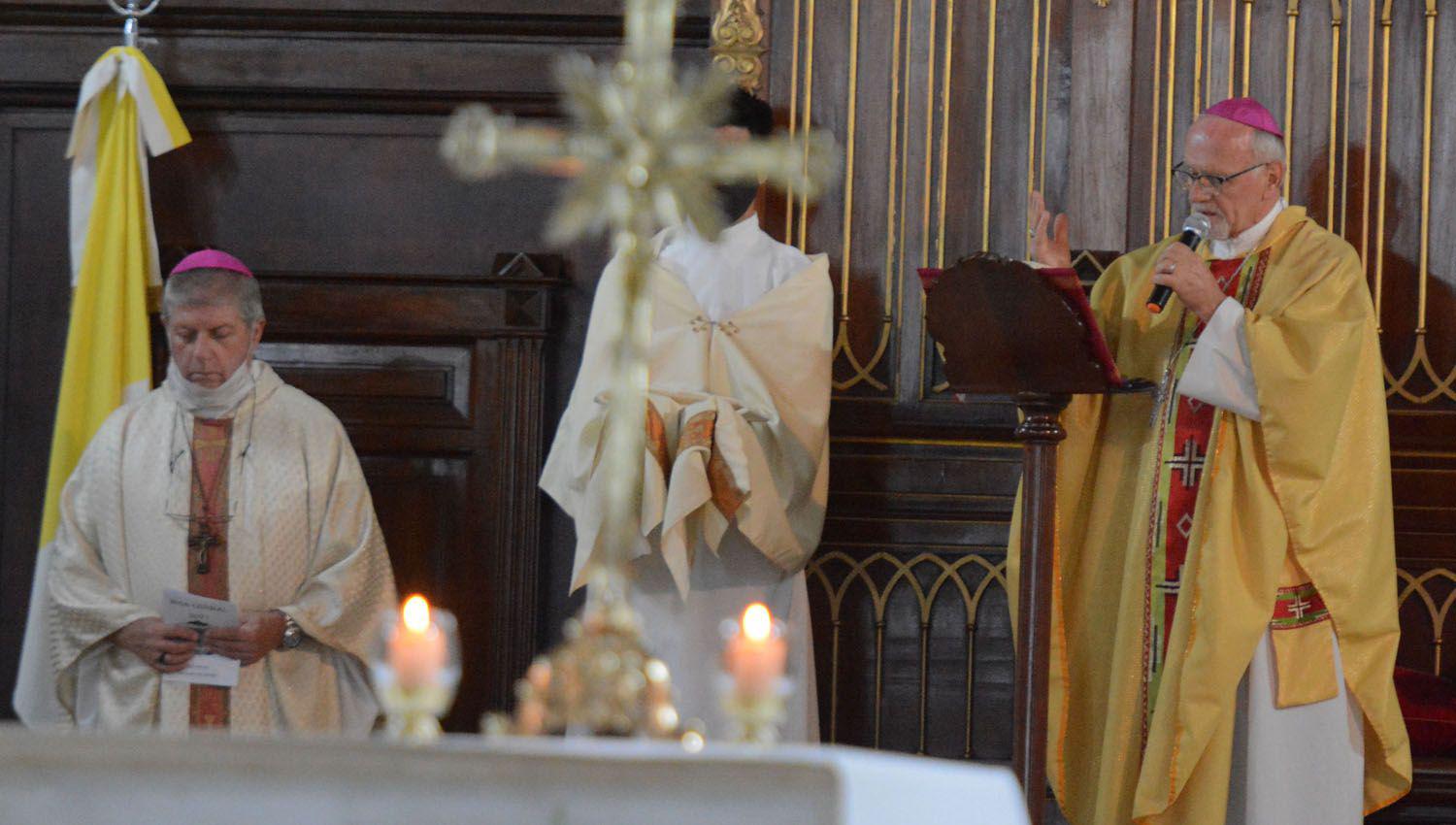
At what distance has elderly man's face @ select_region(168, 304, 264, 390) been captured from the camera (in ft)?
17.0

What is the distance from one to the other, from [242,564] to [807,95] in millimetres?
2368

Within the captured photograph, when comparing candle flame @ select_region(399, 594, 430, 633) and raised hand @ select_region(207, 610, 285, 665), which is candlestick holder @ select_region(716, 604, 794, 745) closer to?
candle flame @ select_region(399, 594, 430, 633)

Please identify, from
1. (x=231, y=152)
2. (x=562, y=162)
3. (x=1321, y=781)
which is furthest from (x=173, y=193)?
(x=562, y=162)

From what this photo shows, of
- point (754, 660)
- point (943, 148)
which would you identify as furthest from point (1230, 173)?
point (754, 660)

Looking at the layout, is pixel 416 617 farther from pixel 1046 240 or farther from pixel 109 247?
pixel 109 247

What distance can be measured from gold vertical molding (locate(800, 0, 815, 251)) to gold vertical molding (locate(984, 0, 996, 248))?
1.48ft

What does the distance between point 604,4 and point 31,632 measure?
2.69 meters

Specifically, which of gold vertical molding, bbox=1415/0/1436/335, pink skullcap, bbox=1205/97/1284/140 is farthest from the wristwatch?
gold vertical molding, bbox=1415/0/1436/335

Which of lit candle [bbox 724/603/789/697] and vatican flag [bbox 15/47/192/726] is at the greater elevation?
vatican flag [bbox 15/47/192/726]

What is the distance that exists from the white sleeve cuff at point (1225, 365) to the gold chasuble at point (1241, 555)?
0.15 feet

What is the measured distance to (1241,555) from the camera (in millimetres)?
4836

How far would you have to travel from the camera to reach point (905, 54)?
6094 mm

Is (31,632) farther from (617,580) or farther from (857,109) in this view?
(617,580)

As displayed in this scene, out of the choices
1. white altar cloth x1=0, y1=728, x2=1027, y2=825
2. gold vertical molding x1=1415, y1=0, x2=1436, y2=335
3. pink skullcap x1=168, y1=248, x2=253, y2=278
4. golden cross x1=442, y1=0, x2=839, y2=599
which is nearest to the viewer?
white altar cloth x1=0, y1=728, x2=1027, y2=825
